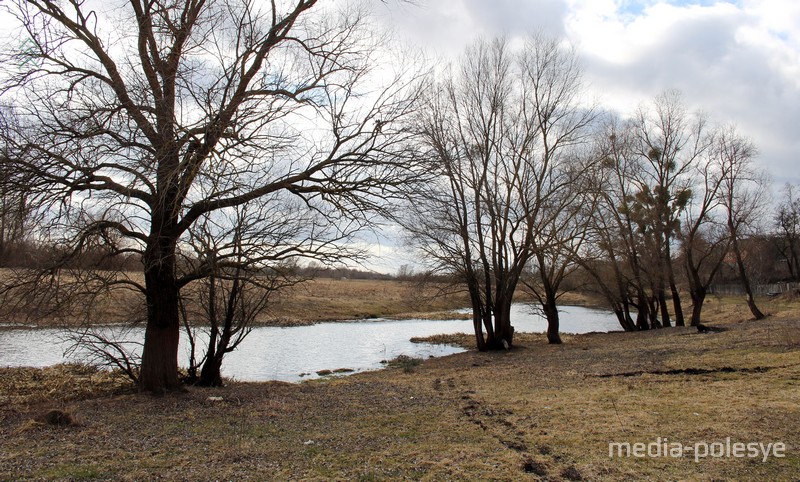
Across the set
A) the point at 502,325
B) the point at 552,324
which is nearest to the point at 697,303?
the point at 552,324

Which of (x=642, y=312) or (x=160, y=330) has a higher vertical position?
(x=160, y=330)

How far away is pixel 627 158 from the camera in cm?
2509

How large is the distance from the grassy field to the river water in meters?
4.39

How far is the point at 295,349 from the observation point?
2081cm

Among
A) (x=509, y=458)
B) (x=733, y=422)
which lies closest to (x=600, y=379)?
(x=733, y=422)

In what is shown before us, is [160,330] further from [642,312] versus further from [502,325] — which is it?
[642,312]

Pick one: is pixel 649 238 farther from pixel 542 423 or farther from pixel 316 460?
pixel 316 460

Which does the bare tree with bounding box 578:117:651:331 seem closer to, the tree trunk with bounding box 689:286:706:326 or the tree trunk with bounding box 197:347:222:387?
the tree trunk with bounding box 689:286:706:326

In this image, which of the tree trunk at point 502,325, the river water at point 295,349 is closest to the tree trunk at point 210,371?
the river water at point 295,349

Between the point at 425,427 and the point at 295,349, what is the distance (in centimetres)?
1545

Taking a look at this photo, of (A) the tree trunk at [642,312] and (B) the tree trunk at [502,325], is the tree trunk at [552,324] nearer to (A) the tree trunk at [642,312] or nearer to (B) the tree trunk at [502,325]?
(B) the tree trunk at [502,325]

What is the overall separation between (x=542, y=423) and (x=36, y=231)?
24.9 ft

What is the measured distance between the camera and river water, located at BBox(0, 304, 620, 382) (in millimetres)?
15467

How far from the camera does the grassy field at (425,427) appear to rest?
4.57 metres
